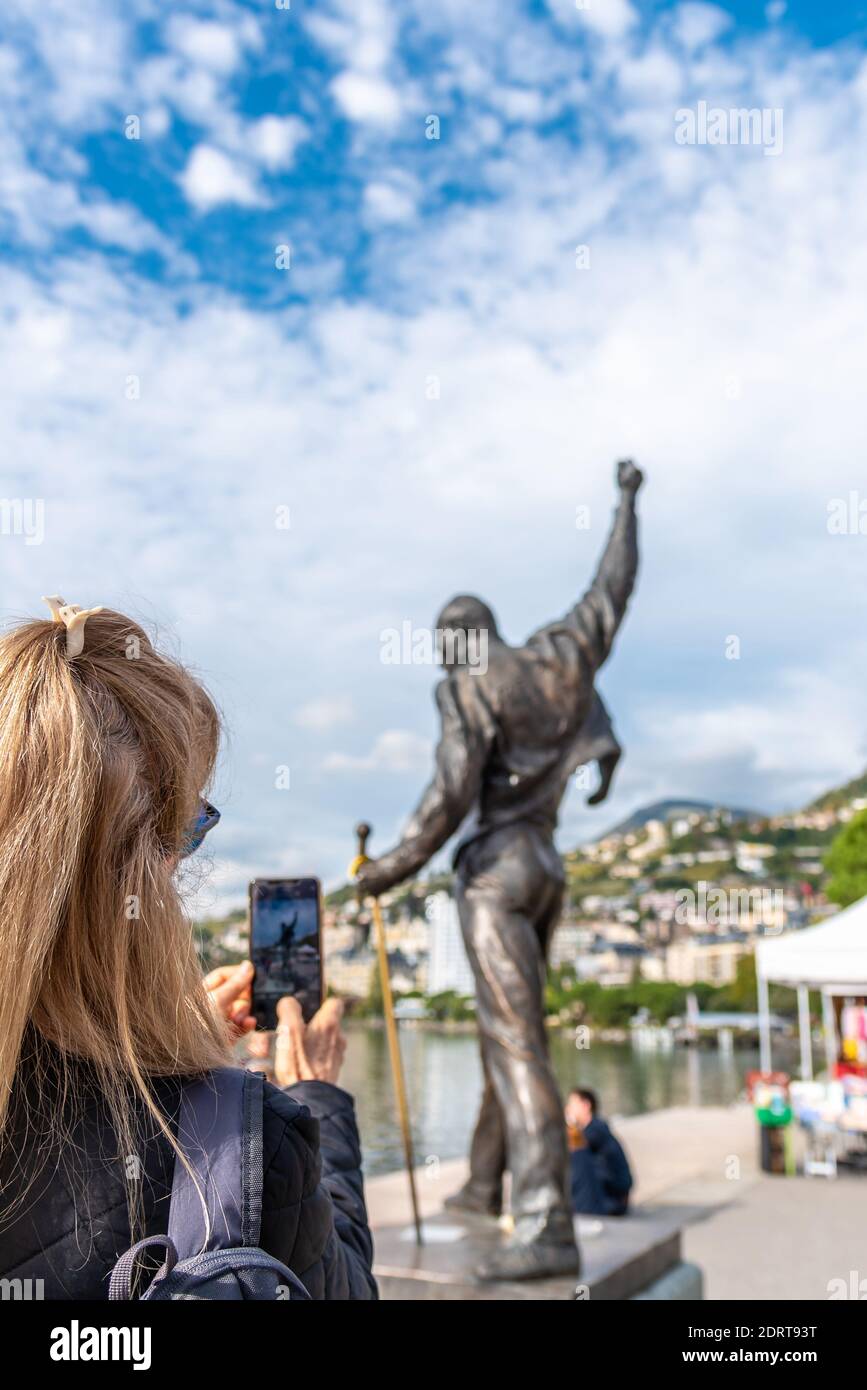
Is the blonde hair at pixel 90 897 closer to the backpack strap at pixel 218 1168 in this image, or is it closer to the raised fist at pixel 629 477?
the backpack strap at pixel 218 1168

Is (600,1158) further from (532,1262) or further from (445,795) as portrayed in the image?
(445,795)

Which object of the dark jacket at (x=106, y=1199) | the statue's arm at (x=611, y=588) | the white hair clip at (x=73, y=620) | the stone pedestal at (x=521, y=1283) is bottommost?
the stone pedestal at (x=521, y=1283)

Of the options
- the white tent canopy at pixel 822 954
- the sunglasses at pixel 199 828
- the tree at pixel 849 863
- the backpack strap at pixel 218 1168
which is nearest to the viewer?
the backpack strap at pixel 218 1168

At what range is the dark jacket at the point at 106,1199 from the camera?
121 cm

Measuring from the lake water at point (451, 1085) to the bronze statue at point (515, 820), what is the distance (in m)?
0.45

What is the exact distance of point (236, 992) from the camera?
74.8 inches

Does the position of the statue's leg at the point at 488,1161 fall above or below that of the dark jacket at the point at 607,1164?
above

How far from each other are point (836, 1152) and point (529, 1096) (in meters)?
7.64

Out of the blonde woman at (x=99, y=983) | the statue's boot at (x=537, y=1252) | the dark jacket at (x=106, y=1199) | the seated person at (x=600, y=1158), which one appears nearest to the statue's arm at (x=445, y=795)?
the statue's boot at (x=537, y=1252)

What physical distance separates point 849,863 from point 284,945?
32742 millimetres

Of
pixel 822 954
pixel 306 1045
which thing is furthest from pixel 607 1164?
pixel 306 1045
